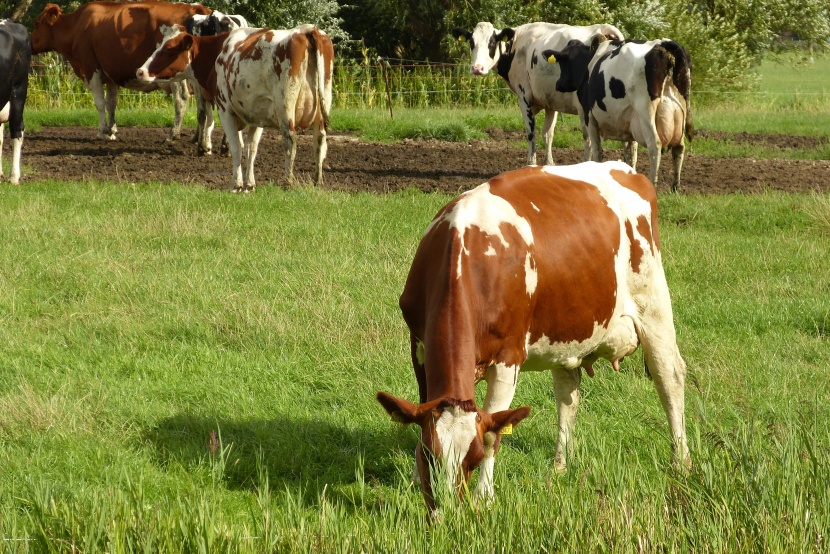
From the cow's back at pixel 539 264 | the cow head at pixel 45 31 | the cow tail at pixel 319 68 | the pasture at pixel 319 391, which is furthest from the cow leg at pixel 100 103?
the cow's back at pixel 539 264

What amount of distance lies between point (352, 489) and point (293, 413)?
47.0 inches

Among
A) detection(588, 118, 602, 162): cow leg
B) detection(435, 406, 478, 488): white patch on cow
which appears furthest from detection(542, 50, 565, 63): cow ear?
detection(435, 406, 478, 488): white patch on cow

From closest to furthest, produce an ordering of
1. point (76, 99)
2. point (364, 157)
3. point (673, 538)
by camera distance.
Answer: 1. point (673, 538)
2. point (364, 157)
3. point (76, 99)

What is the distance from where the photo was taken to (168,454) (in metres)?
5.64

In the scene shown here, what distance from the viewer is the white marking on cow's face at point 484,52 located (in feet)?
62.0

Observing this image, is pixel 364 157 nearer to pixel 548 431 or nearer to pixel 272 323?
pixel 272 323

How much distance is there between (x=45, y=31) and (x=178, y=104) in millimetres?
3426

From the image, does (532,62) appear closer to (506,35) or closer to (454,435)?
(506,35)

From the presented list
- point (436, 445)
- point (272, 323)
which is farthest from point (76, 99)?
point (436, 445)

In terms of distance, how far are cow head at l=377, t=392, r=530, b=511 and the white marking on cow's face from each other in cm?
1510

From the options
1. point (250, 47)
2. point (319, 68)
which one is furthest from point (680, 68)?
point (250, 47)

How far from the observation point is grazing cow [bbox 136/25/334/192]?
13070 mm

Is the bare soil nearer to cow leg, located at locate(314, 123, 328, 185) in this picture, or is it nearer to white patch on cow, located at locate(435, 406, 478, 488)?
cow leg, located at locate(314, 123, 328, 185)

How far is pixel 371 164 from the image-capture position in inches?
653
